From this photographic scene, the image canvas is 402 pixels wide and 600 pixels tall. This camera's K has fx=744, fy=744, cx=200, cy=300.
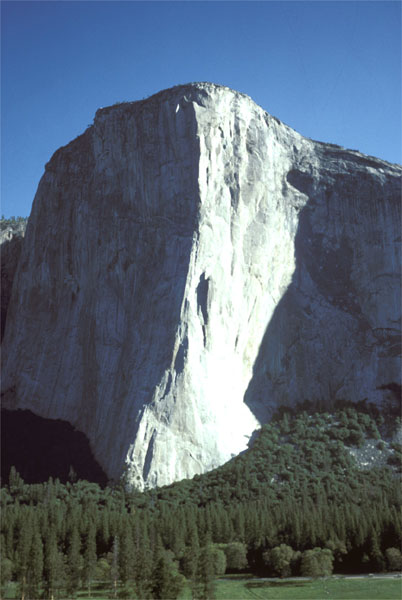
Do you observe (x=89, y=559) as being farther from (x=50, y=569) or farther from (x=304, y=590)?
(x=304, y=590)

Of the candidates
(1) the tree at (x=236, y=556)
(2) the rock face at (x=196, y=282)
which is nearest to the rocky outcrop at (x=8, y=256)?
(2) the rock face at (x=196, y=282)

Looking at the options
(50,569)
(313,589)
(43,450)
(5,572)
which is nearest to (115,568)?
(50,569)

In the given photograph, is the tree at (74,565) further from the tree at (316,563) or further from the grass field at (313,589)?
the tree at (316,563)

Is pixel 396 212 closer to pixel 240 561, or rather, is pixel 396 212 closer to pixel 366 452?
pixel 366 452

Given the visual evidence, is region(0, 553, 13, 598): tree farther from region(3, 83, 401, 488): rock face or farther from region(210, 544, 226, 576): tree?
region(3, 83, 401, 488): rock face

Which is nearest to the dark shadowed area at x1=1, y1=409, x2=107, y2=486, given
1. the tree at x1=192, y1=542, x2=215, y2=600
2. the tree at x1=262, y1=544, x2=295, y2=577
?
the tree at x1=262, y1=544, x2=295, y2=577
